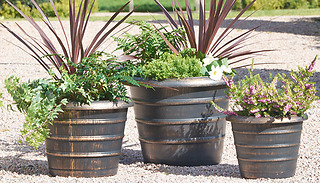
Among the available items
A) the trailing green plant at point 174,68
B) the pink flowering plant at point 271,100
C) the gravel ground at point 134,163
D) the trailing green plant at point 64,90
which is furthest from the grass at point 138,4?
the pink flowering plant at point 271,100

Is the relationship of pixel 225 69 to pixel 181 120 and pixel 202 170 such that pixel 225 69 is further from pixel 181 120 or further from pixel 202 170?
pixel 202 170

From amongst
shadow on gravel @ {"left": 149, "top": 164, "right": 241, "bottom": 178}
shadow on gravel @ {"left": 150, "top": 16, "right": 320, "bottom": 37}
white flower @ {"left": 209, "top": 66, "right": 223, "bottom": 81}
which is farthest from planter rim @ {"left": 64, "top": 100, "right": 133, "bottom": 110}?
shadow on gravel @ {"left": 150, "top": 16, "right": 320, "bottom": 37}

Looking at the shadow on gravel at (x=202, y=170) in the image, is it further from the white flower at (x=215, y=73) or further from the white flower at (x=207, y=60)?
the white flower at (x=207, y=60)

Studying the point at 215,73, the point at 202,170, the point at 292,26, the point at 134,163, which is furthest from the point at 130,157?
the point at 292,26

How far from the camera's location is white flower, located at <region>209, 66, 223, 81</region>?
3.63 m

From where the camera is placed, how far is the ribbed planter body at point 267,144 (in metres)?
3.18

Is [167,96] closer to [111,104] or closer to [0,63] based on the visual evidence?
[111,104]

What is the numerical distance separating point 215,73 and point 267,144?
732 mm

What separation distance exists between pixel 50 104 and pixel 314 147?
2622 mm

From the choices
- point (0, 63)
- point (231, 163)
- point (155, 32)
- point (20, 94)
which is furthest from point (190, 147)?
point (0, 63)

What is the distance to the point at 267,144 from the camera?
3.19 m

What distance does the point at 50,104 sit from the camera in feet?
10.4

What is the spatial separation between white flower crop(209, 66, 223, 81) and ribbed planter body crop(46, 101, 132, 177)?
755 mm

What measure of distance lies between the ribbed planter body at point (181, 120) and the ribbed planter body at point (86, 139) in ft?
1.15
